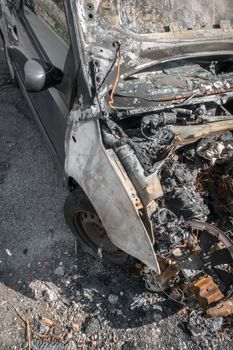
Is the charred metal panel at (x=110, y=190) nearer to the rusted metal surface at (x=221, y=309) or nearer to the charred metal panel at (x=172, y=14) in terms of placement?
the rusted metal surface at (x=221, y=309)

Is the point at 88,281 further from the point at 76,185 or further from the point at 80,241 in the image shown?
the point at 76,185

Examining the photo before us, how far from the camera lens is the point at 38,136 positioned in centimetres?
456

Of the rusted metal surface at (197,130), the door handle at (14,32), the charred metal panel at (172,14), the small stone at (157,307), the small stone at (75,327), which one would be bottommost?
the small stone at (157,307)

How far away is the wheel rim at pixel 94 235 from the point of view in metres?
3.30

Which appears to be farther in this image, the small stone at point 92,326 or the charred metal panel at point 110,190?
the small stone at point 92,326

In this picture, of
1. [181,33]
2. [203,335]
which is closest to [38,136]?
[181,33]

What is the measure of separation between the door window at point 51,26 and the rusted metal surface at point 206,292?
185 cm

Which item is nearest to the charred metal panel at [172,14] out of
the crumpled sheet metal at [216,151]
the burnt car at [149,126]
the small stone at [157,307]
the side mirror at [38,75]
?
the burnt car at [149,126]

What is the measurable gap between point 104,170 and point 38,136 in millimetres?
2149

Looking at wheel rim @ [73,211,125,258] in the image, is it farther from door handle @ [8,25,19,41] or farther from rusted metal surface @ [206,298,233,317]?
door handle @ [8,25,19,41]

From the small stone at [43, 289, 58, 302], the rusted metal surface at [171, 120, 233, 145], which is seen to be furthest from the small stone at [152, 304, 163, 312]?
the rusted metal surface at [171, 120, 233, 145]

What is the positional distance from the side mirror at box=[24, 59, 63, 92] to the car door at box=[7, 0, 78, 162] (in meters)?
0.11

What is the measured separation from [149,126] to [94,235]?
114 centimetres

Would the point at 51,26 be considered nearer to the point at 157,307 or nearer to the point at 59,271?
the point at 59,271
